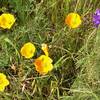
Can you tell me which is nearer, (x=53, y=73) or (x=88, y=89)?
(x=88, y=89)

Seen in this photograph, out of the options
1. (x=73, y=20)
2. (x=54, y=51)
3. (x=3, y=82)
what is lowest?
(x=3, y=82)

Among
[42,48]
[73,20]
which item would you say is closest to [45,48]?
[42,48]

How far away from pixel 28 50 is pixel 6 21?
197 mm

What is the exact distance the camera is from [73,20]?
89.6 inches

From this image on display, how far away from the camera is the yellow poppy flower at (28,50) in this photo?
2.23 metres

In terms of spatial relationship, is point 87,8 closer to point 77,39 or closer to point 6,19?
point 77,39

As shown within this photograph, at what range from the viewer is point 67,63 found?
2309 mm

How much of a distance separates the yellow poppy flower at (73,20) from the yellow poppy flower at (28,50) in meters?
0.22

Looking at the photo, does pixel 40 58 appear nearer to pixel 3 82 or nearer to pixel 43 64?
pixel 43 64

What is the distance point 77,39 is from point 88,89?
0.35 m

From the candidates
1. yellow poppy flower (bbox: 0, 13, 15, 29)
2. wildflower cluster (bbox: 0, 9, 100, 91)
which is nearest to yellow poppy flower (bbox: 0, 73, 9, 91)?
wildflower cluster (bbox: 0, 9, 100, 91)

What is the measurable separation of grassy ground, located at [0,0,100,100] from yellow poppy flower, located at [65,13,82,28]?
61 millimetres

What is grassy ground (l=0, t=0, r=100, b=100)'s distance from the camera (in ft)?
7.01

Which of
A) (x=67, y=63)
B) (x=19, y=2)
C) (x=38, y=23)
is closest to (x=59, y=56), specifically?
(x=67, y=63)
